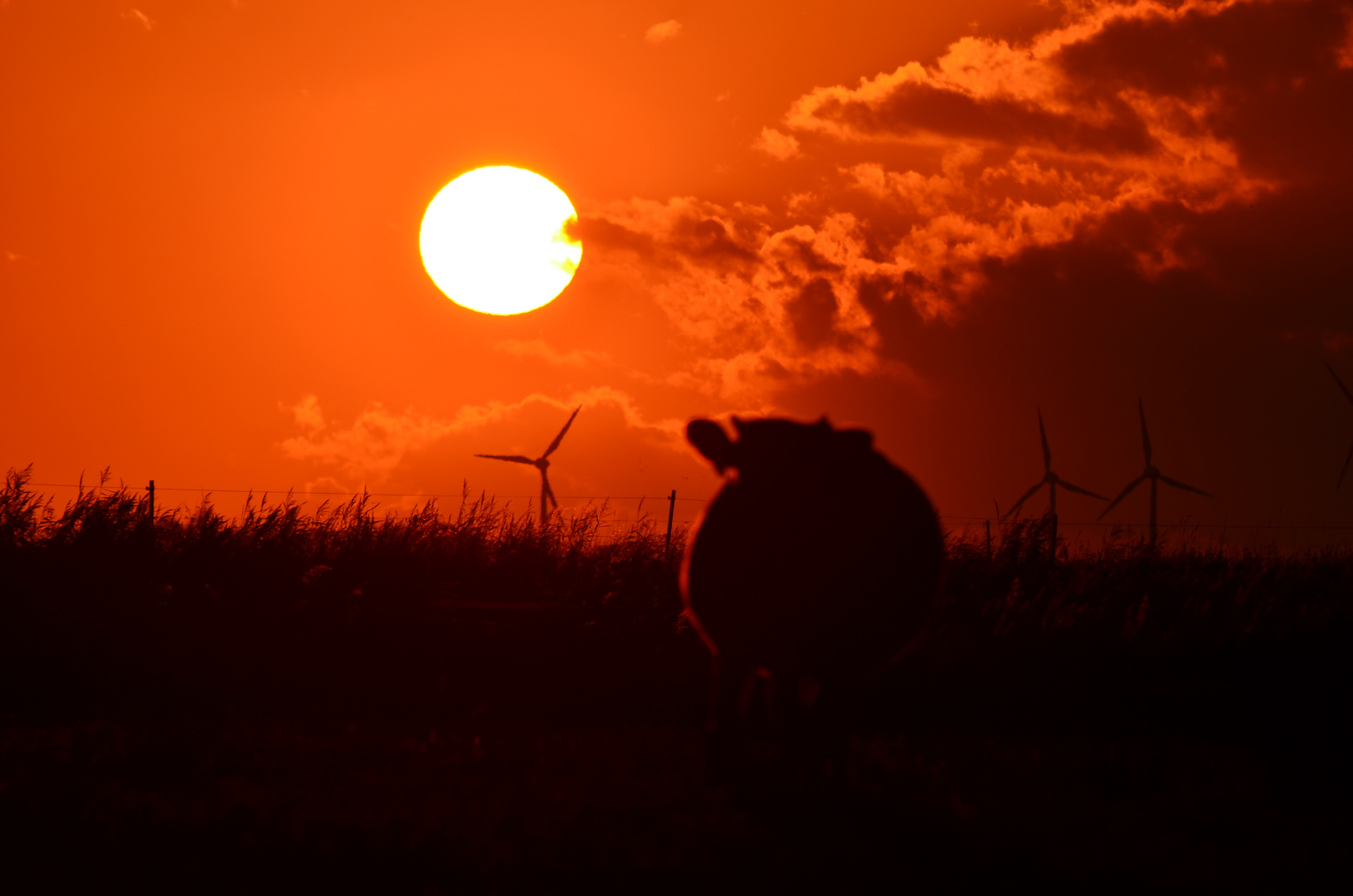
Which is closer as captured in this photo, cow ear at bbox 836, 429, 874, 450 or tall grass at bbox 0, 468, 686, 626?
cow ear at bbox 836, 429, 874, 450

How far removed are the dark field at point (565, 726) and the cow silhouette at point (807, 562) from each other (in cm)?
67

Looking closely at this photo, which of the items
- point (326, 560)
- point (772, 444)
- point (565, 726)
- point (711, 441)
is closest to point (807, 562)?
point (772, 444)

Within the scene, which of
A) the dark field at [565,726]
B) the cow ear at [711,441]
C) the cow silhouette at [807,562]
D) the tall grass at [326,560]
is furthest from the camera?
the tall grass at [326,560]

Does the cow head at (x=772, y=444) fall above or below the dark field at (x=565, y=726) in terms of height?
above

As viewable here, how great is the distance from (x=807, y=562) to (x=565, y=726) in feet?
11.3

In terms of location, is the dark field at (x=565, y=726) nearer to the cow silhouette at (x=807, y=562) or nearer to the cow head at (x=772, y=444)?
the cow silhouette at (x=807, y=562)

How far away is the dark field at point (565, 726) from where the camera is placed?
4664 mm

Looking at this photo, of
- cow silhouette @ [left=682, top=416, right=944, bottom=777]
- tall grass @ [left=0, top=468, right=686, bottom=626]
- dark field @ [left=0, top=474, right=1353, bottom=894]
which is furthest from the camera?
tall grass @ [left=0, top=468, right=686, bottom=626]

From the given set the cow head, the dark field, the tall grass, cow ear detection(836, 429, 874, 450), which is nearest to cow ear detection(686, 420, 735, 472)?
the cow head

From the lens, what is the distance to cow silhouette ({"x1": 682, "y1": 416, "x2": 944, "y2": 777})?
5227mm

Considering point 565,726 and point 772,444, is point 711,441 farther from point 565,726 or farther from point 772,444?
point 565,726

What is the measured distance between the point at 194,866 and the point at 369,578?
9178 millimetres

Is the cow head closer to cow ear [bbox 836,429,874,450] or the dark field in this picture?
cow ear [bbox 836,429,874,450]

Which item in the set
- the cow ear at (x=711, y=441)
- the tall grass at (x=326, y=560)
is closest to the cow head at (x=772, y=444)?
the cow ear at (x=711, y=441)
